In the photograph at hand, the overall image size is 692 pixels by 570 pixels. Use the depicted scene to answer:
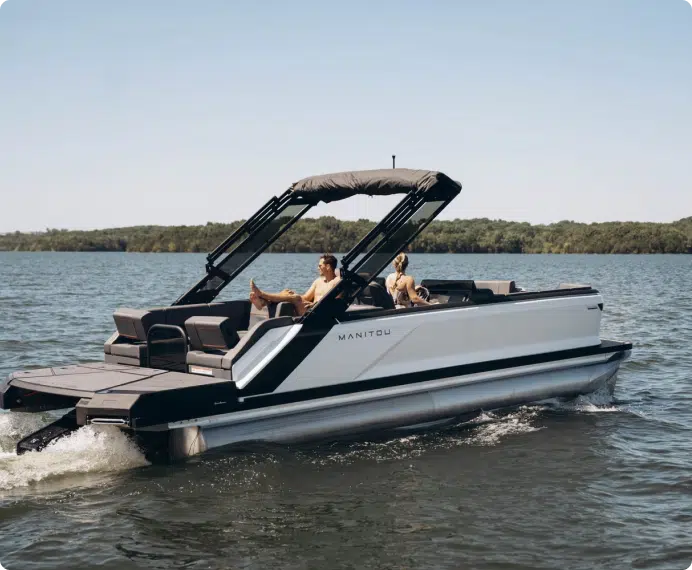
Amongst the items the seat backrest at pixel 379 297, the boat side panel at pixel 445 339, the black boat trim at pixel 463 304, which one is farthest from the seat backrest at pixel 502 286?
the seat backrest at pixel 379 297

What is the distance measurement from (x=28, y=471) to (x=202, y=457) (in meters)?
1.46

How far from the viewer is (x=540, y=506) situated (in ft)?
23.4

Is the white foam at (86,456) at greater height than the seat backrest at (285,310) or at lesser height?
lesser

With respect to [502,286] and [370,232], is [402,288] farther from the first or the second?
[502,286]

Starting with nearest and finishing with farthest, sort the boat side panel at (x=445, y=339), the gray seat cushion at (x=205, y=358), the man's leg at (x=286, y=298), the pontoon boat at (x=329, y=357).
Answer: the pontoon boat at (x=329, y=357) < the gray seat cushion at (x=205, y=358) < the boat side panel at (x=445, y=339) < the man's leg at (x=286, y=298)

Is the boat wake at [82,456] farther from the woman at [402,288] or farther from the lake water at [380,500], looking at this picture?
the woman at [402,288]

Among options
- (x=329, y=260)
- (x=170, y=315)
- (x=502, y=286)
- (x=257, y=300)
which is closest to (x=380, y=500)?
(x=257, y=300)

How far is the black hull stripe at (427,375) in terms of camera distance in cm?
808

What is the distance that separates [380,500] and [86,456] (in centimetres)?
258

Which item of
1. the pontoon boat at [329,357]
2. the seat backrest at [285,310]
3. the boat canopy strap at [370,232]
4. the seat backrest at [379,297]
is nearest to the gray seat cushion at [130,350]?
the pontoon boat at [329,357]

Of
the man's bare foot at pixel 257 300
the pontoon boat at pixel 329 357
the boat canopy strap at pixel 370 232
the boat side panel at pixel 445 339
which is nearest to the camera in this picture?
the pontoon boat at pixel 329 357

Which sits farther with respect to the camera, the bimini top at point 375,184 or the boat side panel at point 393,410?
the bimini top at point 375,184

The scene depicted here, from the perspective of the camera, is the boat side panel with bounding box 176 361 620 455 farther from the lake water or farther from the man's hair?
the man's hair

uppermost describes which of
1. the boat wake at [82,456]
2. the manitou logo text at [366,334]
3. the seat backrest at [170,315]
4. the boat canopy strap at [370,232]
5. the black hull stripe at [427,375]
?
the boat canopy strap at [370,232]
